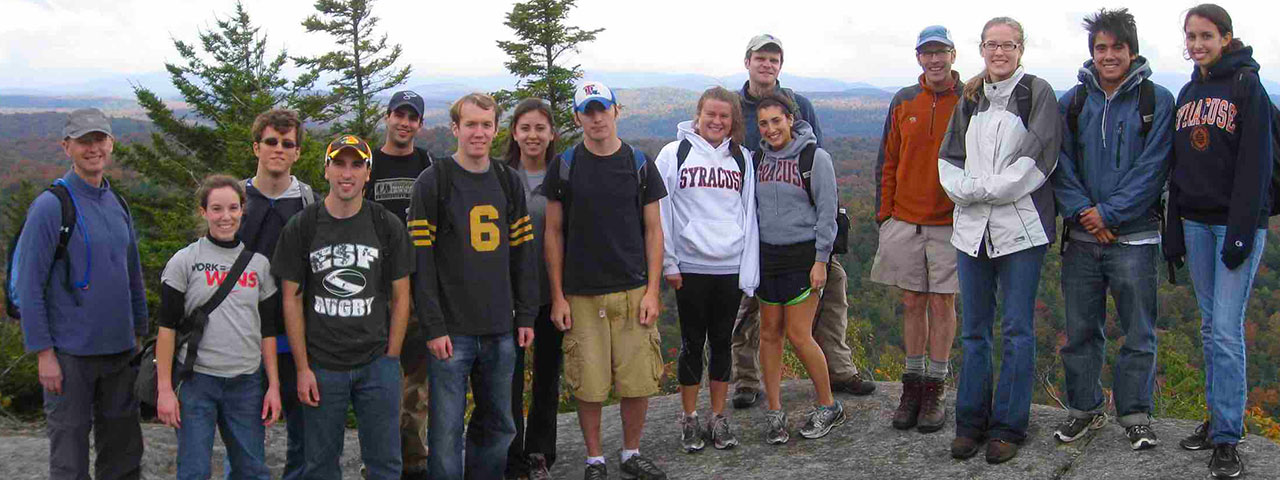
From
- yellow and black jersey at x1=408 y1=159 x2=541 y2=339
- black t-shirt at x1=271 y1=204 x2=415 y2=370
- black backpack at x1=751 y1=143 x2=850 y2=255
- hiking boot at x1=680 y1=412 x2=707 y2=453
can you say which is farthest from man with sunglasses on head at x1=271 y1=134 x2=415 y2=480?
black backpack at x1=751 y1=143 x2=850 y2=255

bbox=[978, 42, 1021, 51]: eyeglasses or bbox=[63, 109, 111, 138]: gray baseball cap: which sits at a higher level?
bbox=[978, 42, 1021, 51]: eyeglasses

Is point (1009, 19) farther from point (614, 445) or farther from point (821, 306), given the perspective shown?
point (614, 445)

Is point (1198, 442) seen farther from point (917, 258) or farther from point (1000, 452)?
point (917, 258)

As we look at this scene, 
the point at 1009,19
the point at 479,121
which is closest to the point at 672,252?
the point at 479,121

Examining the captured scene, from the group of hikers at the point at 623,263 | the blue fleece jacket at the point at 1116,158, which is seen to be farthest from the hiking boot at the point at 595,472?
the blue fleece jacket at the point at 1116,158

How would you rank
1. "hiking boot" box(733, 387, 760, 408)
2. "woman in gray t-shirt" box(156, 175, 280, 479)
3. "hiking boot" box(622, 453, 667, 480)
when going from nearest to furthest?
"woman in gray t-shirt" box(156, 175, 280, 479) < "hiking boot" box(622, 453, 667, 480) < "hiking boot" box(733, 387, 760, 408)

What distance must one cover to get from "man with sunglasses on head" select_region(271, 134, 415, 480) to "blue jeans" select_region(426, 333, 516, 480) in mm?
265

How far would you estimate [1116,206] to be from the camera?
4520 mm

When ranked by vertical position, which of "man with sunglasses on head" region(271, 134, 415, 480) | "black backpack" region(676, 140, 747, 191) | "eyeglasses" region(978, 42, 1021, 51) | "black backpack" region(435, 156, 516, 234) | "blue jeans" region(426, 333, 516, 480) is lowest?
"blue jeans" region(426, 333, 516, 480)

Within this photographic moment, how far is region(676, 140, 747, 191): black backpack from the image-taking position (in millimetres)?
5164

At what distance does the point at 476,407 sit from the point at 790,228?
2026mm

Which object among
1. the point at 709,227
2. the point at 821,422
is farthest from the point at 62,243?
the point at 821,422

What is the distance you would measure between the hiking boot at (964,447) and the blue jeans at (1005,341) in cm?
5

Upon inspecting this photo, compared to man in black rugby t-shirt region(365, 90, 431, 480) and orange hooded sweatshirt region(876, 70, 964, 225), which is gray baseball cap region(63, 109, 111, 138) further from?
orange hooded sweatshirt region(876, 70, 964, 225)
